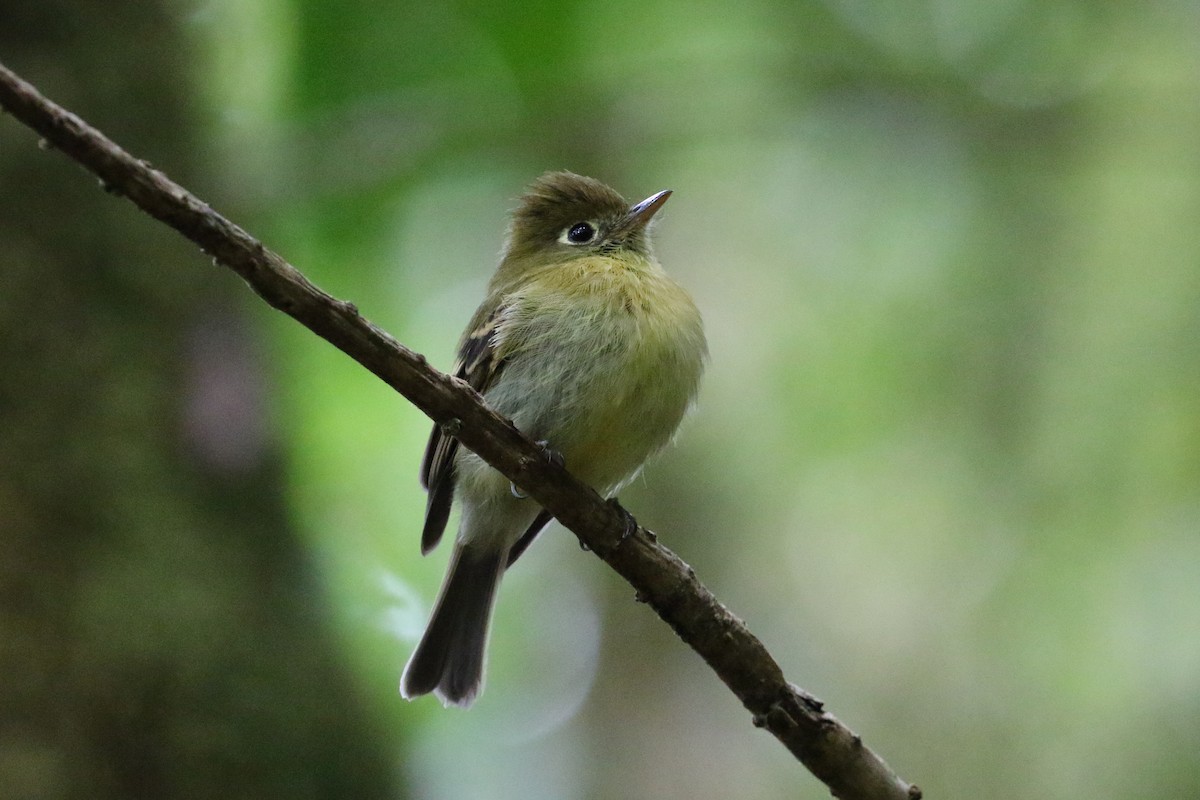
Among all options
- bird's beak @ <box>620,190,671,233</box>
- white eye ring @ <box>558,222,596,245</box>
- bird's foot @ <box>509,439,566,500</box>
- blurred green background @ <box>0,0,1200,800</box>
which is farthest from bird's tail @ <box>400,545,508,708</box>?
bird's beak @ <box>620,190,671,233</box>

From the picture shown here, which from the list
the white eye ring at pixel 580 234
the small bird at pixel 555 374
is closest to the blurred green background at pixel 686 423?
the small bird at pixel 555 374

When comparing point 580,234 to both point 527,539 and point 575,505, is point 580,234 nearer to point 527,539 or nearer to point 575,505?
point 527,539

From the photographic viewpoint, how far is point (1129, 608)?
579cm

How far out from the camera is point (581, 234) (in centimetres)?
442

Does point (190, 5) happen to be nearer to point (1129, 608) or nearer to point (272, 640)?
point (272, 640)

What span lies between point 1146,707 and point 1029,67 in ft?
10.0

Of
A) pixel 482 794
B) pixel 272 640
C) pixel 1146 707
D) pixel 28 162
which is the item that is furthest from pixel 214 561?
pixel 1146 707

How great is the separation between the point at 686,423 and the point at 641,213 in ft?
2.96

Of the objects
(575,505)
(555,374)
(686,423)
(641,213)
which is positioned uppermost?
(641,213)

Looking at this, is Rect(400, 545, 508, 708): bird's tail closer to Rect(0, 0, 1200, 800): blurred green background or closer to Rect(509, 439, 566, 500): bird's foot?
Rect(0, 0, 1200, 800): blurred green background

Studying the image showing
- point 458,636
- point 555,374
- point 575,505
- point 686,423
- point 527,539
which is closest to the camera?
point 575,505

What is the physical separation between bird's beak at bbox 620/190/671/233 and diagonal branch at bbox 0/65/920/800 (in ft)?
5.24

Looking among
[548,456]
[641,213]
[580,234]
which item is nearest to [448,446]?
[548,456]

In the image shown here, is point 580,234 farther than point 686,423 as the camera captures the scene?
Yes
